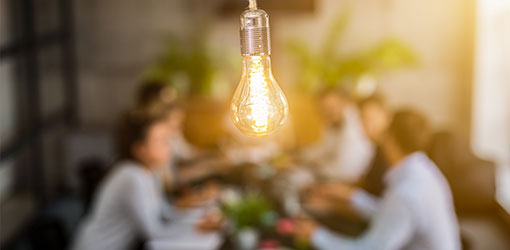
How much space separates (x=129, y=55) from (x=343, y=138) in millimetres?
2801

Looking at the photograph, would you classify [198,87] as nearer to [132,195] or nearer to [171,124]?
[171,124]

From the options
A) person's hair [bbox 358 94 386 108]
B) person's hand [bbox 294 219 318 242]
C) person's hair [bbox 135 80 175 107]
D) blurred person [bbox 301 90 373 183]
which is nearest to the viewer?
person's hand [bbox 294 219 318 242]

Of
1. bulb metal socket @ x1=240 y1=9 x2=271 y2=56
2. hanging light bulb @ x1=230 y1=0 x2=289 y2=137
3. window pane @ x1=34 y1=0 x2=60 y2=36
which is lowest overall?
window pane @ x1=34 y1=0 x2=60 y2=36

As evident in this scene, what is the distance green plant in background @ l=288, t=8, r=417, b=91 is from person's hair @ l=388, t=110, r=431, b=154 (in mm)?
3175

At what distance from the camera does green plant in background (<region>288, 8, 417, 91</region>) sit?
21.6 feet

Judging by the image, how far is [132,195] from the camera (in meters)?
3.77

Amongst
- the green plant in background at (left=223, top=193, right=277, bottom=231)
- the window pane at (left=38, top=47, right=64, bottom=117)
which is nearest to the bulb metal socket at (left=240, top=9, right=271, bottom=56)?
the green plant in background at (left=223, top=193, right=277, bottom=231)

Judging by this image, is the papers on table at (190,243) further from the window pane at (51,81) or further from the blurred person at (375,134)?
the window pane at (51,81)

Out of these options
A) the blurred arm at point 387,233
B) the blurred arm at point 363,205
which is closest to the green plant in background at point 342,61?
the blurred arm at point 363,205

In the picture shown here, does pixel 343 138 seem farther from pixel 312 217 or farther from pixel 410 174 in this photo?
pixel 410 174

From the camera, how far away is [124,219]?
153 inches

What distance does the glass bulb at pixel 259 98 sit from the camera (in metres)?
2.05

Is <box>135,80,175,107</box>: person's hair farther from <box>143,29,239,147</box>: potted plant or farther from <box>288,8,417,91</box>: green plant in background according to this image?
<box>288,8,417,91</box>: green plant in background

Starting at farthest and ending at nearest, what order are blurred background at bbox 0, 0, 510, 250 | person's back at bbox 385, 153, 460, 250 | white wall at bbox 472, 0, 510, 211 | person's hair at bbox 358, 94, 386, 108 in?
blurred background at bbox 0, 0, 510, 250 < white wall at bbox 472, 0, 510, 211 < person's hair at bbox 358, 94, 386, 108 < person's back at bbox 385, 153, 460, 250
